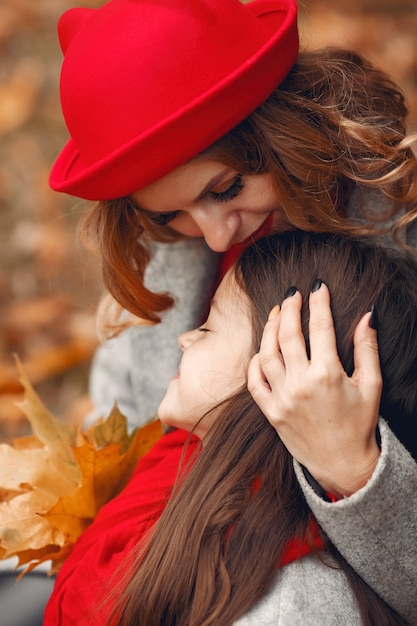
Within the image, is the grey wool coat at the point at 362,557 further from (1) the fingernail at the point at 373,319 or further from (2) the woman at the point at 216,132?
(2) the woman at the point at 216,132

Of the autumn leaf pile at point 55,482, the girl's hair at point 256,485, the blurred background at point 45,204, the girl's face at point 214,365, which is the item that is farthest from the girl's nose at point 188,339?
the blurred background at point 45,204

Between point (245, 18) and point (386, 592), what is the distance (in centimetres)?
88

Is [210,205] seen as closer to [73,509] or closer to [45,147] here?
[73,509]

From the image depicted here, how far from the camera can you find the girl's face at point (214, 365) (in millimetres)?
1223

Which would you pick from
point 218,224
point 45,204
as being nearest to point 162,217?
point 218,224

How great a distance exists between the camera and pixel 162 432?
1.54 meters

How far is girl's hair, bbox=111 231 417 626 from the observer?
1116 mm

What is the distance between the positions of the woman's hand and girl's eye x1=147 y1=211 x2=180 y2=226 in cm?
33

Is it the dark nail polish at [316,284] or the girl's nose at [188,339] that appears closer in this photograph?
the dark nail polish at [316,284]

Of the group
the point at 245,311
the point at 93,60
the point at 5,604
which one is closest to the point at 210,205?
the point at 245,311

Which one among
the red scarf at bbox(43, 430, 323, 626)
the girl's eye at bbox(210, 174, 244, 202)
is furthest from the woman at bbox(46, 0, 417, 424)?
the red scarf at bbox(43, 430, 323, 626)

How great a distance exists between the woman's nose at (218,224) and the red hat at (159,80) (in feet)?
0.40

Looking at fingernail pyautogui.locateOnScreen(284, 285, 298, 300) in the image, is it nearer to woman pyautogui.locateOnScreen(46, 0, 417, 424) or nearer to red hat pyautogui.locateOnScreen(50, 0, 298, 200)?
woman pyautogui.locateOnScreen(46, 0, 417, 424)

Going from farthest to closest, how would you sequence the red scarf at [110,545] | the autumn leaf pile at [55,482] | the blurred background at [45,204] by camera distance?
the blurred background at [45,204], the autumn leaf pile at [55,482], the red scarf at [110,545]
